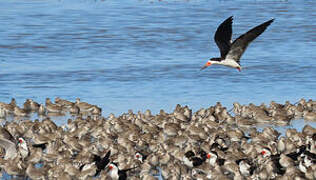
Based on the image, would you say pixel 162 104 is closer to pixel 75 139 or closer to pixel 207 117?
pixel 207 117

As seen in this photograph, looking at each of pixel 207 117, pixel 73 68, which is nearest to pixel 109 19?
pixel 73 68

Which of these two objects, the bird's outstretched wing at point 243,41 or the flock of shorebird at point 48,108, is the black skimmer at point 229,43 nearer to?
the bird's outstretched wing at point 243,41

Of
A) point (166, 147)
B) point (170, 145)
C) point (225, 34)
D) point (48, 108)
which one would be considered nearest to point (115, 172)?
point (166, 147)

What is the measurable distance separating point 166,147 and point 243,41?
10.1ft

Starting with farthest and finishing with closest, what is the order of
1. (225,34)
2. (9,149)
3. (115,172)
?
(225,34)
(9,149)
(115,172)

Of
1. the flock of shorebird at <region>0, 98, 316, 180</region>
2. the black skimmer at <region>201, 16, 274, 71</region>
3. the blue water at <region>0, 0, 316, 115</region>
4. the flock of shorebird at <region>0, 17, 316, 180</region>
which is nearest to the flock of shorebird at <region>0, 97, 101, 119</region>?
the flock of shorebird at <region>0, 17, 316, 180</region>

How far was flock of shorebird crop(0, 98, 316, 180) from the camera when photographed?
485 inches

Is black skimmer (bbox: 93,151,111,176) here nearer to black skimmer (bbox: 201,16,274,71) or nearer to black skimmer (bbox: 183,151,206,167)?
black skimmer (bbox: 183,151,206,167)

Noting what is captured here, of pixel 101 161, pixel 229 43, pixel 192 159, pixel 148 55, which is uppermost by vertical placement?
pixel 229 43

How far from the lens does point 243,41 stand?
15.8 meters

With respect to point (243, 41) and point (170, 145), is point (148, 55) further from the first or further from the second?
point (170, 145)

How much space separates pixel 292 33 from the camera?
33.9 meters

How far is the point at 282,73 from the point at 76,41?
36.1 feet

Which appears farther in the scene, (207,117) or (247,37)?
(207,117)
